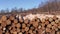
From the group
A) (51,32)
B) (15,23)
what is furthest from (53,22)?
(15,23)

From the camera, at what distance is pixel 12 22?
670 cm

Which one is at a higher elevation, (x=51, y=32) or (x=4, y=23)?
(x=4, y=23)

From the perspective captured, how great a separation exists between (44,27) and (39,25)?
226 mm

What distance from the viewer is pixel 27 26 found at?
22.5 feet

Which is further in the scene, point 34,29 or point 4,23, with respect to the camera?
point 34,29

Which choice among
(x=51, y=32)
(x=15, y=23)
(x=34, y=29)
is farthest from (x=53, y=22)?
(x=15, y=23)

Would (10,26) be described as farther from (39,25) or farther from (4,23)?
(39,25)

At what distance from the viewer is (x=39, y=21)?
7.30 m

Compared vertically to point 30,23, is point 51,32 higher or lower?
lower

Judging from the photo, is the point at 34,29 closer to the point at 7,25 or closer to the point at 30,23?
the point at 30,23

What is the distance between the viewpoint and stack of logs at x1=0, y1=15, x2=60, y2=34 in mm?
6533

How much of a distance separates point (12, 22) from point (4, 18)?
1.14 ft

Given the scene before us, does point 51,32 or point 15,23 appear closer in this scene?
point 15,23

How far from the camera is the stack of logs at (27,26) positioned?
21.4ft
